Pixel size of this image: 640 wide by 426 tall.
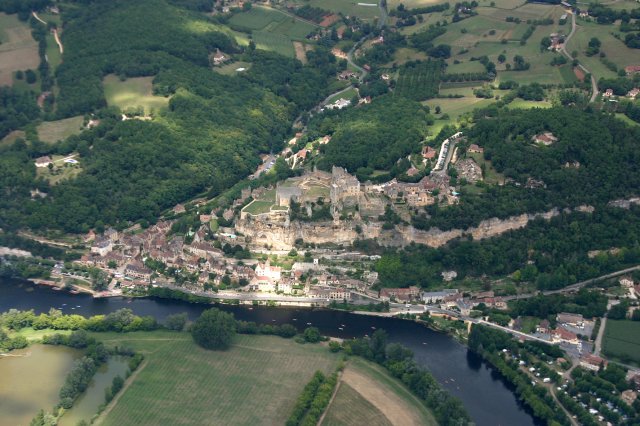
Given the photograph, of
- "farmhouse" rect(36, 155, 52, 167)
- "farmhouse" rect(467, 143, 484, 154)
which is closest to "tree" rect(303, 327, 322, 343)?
"farmhouse" rect(467, 143, 484, 154)

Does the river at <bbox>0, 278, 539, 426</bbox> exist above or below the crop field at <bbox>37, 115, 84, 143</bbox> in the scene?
below

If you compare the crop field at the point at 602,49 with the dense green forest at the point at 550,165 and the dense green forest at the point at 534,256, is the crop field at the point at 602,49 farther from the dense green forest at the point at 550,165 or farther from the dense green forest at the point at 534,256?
the dense green forest at the point at 534,256

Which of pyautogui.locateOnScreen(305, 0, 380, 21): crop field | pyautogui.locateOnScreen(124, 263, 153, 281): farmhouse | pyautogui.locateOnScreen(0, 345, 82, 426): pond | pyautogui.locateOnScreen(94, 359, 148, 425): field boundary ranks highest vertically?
pyautogui.locateOnScreen(305, 0, 380, 21): crop field

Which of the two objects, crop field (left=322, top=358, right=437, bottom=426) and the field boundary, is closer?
crop field (left=322, top=358, right=437, bottom=426)

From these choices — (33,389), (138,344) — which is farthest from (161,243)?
(33,389)

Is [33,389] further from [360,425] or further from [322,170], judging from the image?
[322,170]

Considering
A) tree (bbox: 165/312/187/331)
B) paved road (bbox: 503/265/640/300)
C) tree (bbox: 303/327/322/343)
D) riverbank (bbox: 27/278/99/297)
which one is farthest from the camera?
riverbank (bbox: 27/278/99/297)

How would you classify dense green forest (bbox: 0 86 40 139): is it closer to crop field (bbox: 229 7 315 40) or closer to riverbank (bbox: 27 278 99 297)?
riverbank (bbox: 27 278 99 297)
